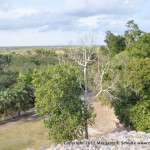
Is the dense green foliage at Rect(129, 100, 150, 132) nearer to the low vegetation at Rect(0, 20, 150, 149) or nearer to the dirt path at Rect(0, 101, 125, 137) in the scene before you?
the low vegetation at Rect(0, 20, 150, 149)

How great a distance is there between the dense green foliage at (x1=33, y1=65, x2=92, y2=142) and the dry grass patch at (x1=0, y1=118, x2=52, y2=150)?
339 centimetres

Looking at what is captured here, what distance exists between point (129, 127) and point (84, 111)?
4.84m

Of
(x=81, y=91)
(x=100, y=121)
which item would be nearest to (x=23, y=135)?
(x=100, y=121)

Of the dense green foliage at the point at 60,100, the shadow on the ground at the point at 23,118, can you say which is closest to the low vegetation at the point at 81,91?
the dense green foliage at the point at 60,100

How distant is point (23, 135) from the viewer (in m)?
21.4

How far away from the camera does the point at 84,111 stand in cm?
1659

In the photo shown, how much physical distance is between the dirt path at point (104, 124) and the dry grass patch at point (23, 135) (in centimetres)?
335

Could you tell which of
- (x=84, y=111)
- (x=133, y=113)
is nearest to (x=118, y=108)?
(x=133, y=113)

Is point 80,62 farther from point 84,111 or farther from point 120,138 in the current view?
point 120,138

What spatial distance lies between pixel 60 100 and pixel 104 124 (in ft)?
24.2

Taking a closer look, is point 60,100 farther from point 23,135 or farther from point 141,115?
point 23,135

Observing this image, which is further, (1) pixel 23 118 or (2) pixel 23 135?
(1) pixel 23 118

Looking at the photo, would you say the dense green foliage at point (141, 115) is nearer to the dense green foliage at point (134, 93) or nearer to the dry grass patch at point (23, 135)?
the dense green foliage at point (134, 93)

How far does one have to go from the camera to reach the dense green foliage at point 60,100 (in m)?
15.6
